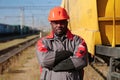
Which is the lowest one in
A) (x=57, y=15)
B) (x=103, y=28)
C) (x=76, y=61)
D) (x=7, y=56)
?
(x=7, y=56)

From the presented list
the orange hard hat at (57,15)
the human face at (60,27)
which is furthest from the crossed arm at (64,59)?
the orange hard hat at (57,15)

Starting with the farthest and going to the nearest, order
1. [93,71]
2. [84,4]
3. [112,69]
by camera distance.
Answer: [93,71] < [84,4] < [112,69]

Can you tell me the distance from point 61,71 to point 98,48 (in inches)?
63.3

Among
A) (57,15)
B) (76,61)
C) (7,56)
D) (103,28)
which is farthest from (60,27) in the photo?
(7,56)

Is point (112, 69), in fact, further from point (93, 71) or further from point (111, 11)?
point (93, 71)

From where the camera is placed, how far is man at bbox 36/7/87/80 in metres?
3.90

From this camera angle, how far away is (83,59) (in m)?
3.96

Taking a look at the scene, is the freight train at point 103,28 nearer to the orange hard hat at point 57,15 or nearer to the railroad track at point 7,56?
the orange hard hat at point 57,15

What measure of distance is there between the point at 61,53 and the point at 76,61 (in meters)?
0.19

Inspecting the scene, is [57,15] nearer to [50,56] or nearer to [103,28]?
[50,56]

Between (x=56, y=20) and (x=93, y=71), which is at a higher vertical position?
(x=56, y=20)

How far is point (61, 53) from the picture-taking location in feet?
12.8

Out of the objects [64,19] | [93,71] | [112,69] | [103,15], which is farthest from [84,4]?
[93,71]

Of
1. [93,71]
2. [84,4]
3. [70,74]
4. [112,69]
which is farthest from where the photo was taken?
[93,71]
